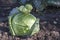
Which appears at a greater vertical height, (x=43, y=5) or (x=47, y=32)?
(x=43, y=5)

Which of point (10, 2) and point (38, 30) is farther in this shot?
point (10, 2)

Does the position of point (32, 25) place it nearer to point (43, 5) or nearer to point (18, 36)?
point (18, 36)

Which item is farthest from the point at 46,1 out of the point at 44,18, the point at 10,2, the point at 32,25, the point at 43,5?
the point at 32,25

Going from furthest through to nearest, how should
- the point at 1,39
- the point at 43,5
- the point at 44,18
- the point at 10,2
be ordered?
the point at 10,2 < the point at 43,5 < the point at 44,18 < the point at 1,39

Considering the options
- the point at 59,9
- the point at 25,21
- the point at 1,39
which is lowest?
the point at 1,39

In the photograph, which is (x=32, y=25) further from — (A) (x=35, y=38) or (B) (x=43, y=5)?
(B) (x=43, y=5)

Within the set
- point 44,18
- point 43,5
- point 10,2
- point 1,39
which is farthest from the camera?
point 10,2
